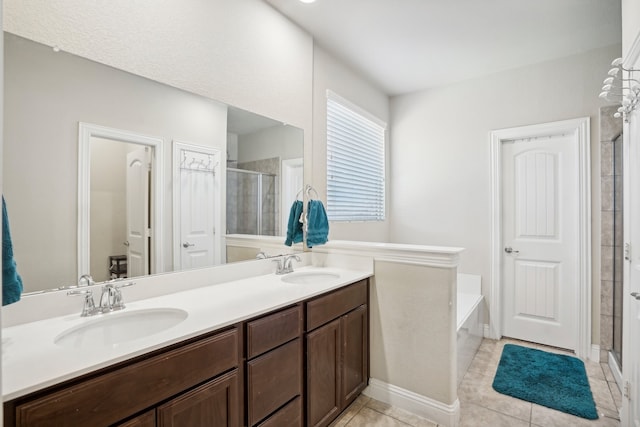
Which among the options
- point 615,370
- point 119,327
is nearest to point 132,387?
point 119,327

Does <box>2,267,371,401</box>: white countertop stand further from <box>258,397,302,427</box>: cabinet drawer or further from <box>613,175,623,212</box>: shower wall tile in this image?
<box>613,175,623,212</box>: shower wall tile

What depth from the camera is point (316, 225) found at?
7.95ft

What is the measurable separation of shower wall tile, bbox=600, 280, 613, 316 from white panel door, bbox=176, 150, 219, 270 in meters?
3.15

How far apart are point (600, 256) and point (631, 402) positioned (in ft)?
4.61

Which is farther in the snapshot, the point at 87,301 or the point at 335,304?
the point at 335,304

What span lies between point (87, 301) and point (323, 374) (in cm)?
123

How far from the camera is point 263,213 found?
2.31 m

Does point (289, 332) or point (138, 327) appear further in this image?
point (289, 332)

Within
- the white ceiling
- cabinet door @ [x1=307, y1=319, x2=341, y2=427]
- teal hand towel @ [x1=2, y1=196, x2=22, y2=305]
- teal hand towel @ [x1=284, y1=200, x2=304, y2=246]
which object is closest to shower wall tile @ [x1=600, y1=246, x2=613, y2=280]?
the white ceiling

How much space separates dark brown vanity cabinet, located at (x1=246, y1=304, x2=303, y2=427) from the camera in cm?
142

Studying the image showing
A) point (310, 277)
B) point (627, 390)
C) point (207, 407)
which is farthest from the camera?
point (310, 277)

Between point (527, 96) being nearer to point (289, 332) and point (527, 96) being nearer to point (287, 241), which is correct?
point (287, 241)

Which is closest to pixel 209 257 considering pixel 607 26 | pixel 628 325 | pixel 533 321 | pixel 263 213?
pixel 263 213

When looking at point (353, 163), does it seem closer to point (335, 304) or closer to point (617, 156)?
point (335, 304)
